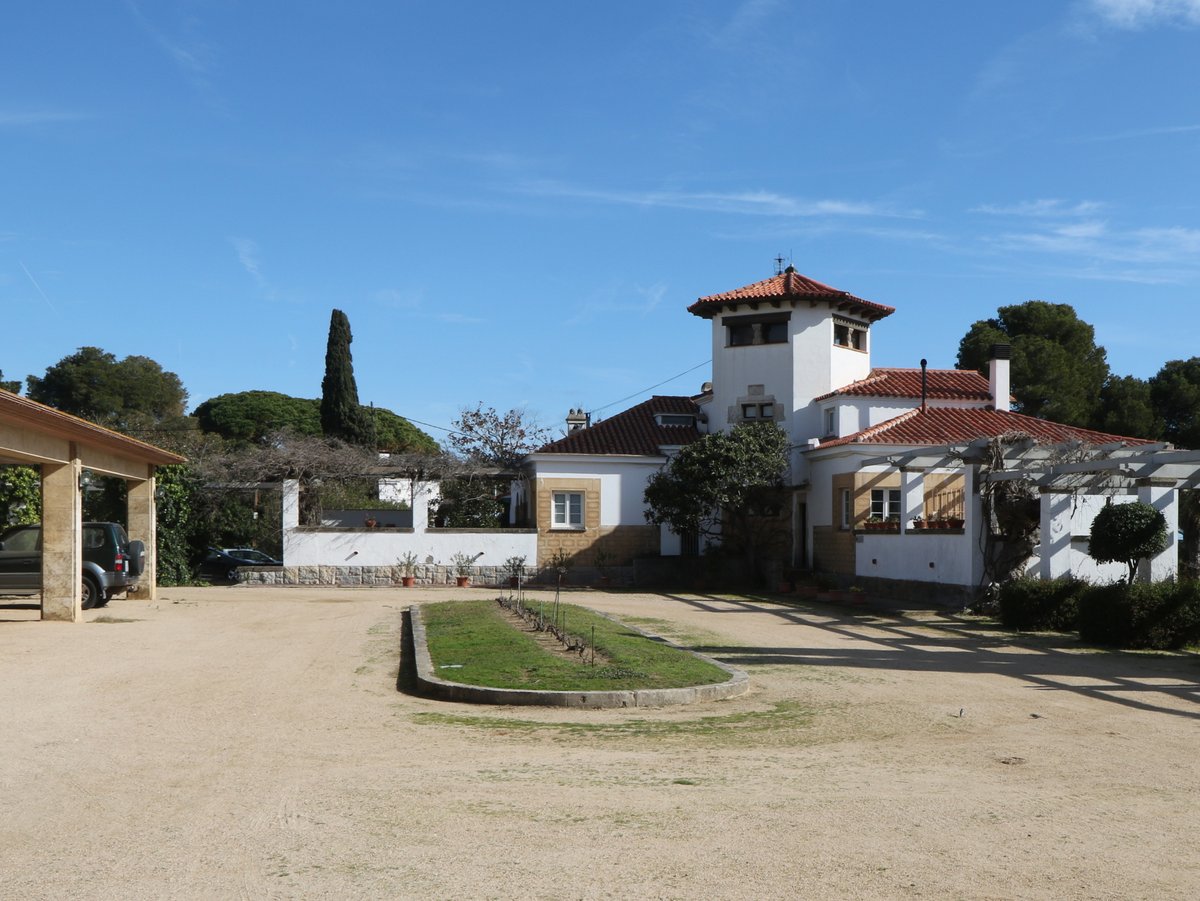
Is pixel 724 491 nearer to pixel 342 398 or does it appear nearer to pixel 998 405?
pixel 998 405

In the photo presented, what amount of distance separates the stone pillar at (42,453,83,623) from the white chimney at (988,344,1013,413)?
26.2 meters

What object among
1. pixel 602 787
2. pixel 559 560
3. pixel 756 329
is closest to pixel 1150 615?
pixel 602 787

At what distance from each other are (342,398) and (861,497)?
3244 centimetres

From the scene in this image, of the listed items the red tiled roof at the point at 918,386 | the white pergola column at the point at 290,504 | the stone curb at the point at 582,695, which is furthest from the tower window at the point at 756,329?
the stone curb at the point at 582,695

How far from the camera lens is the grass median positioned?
11234mm

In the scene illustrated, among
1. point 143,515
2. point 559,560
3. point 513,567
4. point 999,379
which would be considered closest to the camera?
point 143,515

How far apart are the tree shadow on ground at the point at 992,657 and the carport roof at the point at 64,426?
10.1 m

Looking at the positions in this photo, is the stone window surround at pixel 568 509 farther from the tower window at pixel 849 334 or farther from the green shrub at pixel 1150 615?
the green shrub at pixel 1150 615

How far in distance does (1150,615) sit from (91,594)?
18745 millimetres

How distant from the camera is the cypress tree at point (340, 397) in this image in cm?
5528

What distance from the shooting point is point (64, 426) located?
1823cm

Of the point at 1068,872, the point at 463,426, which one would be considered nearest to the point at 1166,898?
the point at 1068,872

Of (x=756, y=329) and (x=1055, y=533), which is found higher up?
(x=756, y=329)

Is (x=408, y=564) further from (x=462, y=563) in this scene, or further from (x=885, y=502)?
(x=885, y=502)
